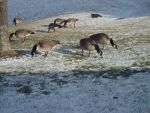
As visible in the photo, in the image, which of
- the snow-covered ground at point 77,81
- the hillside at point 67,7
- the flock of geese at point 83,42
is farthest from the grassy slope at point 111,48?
the hillside at point 67,7

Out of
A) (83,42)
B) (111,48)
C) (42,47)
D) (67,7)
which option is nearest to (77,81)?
(83,42)

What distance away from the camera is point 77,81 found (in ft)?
57.9

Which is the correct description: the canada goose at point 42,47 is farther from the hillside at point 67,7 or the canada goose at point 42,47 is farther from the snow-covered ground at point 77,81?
the hillside at point 67,7

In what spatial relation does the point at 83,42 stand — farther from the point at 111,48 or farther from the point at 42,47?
the point at 111,48

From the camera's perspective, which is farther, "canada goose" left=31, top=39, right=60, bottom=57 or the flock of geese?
"canada goose" left=31, top=39, right=60, bottom=57

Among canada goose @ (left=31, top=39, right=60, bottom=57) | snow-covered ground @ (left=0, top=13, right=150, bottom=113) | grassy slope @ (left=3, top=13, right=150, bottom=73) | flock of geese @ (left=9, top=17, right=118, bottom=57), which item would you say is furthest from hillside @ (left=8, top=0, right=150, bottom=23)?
canada goose @ (left=31, top=39, right=60, bottom=57)

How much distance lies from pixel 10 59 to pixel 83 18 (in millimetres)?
23595

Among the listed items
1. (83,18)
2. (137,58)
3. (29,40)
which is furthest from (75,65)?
(83,18)

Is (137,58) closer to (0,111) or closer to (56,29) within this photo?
(0,111)

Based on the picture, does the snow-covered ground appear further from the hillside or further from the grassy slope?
the hillside

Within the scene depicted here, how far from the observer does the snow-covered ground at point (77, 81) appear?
1480cm

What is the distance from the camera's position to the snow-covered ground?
48.5 feet

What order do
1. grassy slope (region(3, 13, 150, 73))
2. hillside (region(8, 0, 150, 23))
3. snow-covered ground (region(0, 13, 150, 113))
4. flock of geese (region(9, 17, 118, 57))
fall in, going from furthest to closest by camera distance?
hillside (region(8, 0, 150, 23)), flock of geese (region(9, 17, 118, 57)), grassy slope (region(3, 13, 150, 73)), snow-covered ground (region(0, 13, 150, 113))

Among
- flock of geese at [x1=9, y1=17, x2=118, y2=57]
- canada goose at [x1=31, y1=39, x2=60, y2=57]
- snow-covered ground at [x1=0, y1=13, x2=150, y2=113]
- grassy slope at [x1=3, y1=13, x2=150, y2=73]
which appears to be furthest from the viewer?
canada goose at [x1=31, y1=39, x2=60, y2=57]
